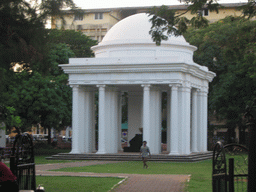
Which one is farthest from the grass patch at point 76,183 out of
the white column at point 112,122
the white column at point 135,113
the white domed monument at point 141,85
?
the white column at point 135,113

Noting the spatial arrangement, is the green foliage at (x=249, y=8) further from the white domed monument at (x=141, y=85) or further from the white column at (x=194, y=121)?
the white column at (x=194, y=121)

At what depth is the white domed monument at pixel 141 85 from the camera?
34219 millimetres

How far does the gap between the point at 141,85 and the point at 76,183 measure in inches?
657

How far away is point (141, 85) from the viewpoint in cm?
3453

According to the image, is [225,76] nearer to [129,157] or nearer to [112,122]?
[112,122]

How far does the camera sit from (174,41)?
36656 mm

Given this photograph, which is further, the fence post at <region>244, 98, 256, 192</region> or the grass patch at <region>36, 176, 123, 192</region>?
the grass patch at <region>36, 176, 123, 192</region>

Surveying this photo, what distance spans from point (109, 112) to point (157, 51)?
5.58 metres

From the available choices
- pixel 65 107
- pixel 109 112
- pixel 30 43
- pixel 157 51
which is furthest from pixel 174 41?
pixel 30 43

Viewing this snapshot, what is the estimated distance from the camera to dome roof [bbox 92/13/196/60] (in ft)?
118

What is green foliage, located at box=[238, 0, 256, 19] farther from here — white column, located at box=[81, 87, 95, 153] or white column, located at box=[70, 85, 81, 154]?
white column, located at box=[81, 87, 95, 153]

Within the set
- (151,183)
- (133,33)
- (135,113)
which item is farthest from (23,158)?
(135,113)

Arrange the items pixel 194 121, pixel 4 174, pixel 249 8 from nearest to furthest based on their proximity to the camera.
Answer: pixel 4 174 → pixel 249 8 → pixel 194 121

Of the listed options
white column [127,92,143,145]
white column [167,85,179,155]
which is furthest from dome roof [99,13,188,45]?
white column [127,92,143,145]
